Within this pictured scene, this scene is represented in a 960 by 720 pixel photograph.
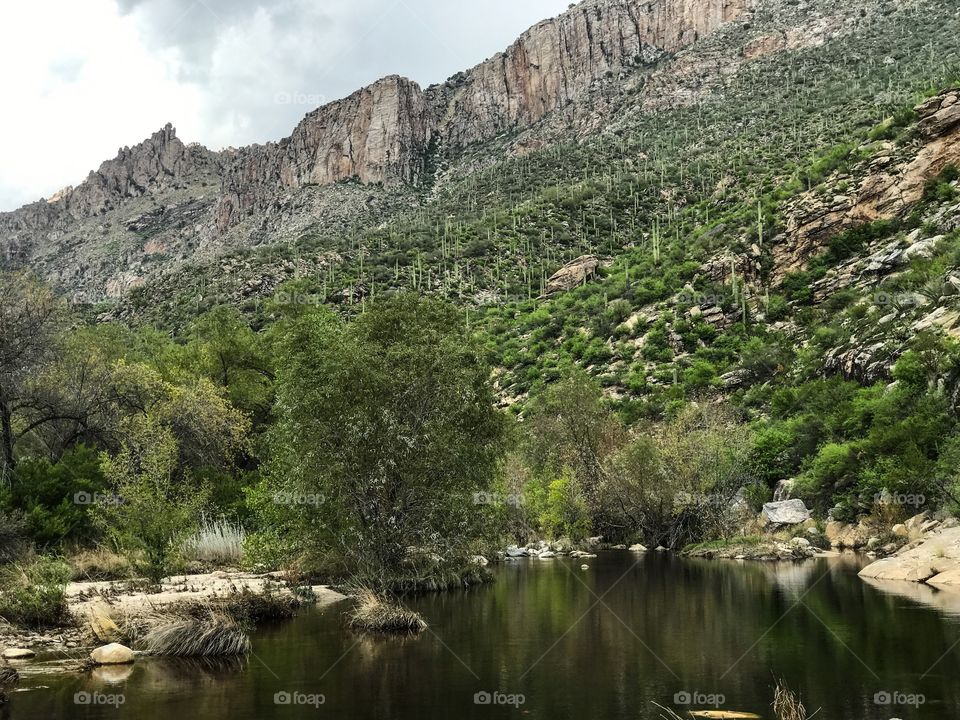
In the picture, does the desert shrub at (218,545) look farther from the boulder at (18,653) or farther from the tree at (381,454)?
the boulder at (18,653)

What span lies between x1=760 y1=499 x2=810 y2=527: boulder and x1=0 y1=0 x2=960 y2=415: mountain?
835 cm

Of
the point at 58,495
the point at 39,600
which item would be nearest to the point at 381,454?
the point at 39,600

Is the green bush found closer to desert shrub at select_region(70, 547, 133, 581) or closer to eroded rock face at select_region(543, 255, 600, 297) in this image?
desert shrub at select_region(70, 547, 133, 581)

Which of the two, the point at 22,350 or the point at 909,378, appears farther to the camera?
the point at 909,378

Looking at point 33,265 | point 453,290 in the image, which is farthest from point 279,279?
point 33,265

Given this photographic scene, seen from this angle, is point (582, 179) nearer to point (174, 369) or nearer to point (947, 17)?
point (947, 17)

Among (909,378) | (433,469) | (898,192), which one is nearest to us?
(433,469)

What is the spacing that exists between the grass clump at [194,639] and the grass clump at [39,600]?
8.18ft

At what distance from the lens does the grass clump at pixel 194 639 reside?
16031 millimetres

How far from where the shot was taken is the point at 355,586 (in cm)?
2364

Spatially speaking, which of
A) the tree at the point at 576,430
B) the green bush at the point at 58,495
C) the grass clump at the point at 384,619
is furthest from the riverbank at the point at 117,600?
the tree at the point at 576,430

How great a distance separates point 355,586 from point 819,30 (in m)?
108

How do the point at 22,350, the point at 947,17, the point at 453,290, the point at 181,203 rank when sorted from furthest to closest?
the point at 181,203, the point at 947,17, the point at 453,290, the point at 22,350

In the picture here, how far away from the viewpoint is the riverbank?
53.3 feet
